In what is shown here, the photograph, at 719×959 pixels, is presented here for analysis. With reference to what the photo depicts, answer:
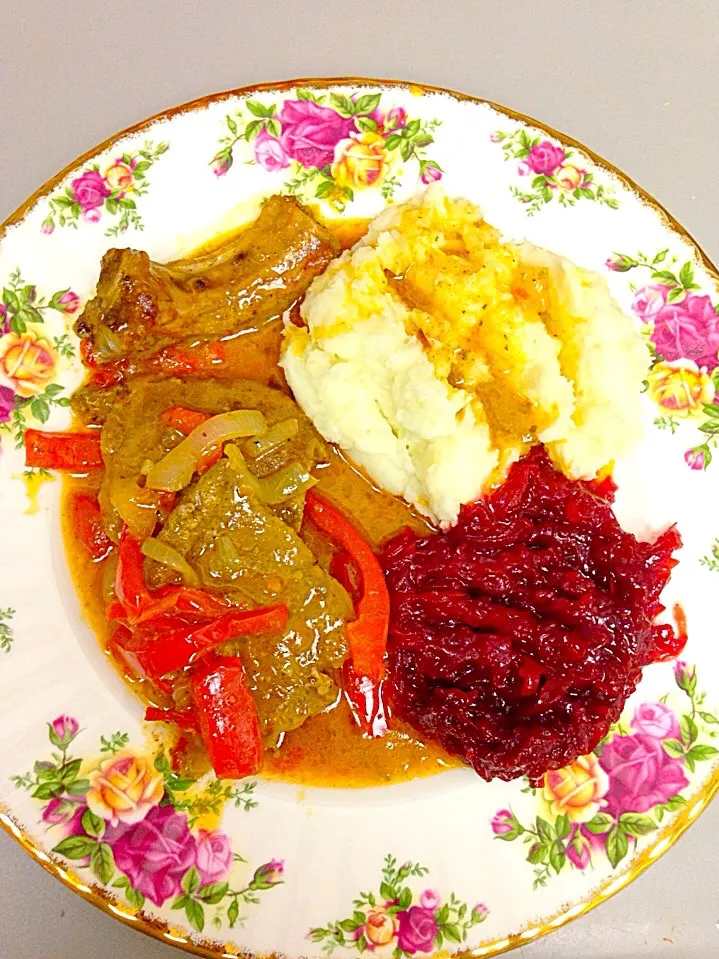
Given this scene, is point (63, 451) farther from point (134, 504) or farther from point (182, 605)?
point (182, 605)

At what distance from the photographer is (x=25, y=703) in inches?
139

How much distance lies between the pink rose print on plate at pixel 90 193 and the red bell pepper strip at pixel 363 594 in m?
1.85

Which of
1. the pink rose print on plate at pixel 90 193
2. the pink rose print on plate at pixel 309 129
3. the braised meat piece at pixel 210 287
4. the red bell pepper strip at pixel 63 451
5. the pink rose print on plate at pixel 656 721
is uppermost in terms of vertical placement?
the pink rose print on plate at pixel 309 129

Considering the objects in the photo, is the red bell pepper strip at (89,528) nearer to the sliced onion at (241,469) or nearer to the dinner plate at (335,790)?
the dinner plate at (335,790)

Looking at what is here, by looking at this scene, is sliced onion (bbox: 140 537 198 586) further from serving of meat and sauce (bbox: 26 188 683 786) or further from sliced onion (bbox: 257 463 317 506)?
sliced onion (bbox: 257 463 317 506)

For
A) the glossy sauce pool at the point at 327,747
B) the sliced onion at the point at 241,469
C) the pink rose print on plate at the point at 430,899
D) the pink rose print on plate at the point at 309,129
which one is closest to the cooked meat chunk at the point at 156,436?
the sliced onion at the point at 241,469

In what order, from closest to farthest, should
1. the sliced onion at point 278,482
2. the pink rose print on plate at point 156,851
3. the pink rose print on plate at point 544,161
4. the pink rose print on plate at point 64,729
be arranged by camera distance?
the pink rose print on plate at point 156,851 → the pink rose print on plate at point 64,729 → the sliced onion at point 278,482 → the pink rose print on plate at point 544,161

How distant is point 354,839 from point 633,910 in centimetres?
176

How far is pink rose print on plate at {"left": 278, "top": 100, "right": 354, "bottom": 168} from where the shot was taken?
4066 mm

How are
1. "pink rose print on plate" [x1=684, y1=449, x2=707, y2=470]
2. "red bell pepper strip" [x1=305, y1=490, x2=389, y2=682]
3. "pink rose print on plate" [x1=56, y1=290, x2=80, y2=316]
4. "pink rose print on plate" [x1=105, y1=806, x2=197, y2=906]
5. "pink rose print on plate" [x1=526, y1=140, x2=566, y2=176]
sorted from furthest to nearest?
"pink rose print on plate" [x1=526, y1=140, x2=566, y2=176] → "pink rose print on plate" [x1=684, y1=449, x2=707, y2=470] → "pink rose print on plate" [x1=56, y1=290, x2=80, y2=316] → "red bell pepper strip" [x1=305, y1=490, x2=389, y2=682] → "pink rose print on plate" [x1=105, y1=806, x2=197, y2=906]

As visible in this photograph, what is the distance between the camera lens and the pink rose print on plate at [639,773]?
3.70 metres

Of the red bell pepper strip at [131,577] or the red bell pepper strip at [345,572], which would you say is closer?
the red bell pepper strip at [131,577]

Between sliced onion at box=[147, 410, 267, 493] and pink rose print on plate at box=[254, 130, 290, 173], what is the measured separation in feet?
4.73

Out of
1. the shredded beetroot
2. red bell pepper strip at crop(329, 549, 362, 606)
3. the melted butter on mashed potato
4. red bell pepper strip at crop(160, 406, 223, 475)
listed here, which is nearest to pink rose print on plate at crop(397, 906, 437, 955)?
the shredded beetroot
